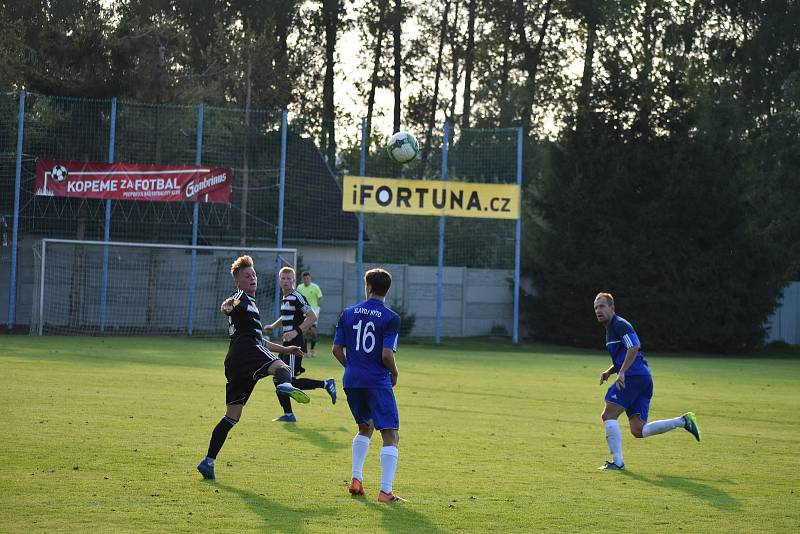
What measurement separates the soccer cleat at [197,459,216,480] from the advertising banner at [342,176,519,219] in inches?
954

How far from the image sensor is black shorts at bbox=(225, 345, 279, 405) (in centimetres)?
949

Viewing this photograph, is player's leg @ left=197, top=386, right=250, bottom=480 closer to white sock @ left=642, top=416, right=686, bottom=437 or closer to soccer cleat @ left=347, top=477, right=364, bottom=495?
soccer cleat @ left=347, top=477, right=364, bottom=495

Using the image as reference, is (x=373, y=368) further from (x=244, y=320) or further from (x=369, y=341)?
(x=244, y=320)

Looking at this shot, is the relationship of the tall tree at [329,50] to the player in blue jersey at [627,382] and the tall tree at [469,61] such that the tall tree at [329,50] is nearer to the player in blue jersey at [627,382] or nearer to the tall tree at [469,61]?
the tall tree at [469,61]

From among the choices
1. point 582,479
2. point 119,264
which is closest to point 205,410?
point 582,479

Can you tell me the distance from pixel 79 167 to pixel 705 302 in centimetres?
2075

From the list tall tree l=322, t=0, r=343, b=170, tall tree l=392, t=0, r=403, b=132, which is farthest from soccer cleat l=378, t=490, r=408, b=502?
tall tree l=392, t=0, r=403, b=132

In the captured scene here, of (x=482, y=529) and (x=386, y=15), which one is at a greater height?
(x=386, y=15)

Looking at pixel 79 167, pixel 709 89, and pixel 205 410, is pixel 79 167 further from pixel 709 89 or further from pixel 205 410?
pixel 709 89

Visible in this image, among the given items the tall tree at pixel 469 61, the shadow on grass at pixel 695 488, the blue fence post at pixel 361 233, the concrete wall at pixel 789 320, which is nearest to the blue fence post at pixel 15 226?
the blue fence post at pixel 361 233

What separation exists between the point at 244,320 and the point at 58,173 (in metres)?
23.4

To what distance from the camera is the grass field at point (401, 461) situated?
801 centimetres

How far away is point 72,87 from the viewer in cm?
3525

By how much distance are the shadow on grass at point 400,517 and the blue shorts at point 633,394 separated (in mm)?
3438
